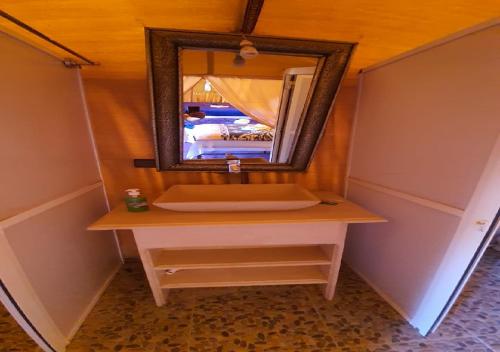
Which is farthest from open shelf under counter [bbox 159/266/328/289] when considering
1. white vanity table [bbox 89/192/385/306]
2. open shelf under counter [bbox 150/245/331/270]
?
open shelf under counter [bbox 150/245/331/270]

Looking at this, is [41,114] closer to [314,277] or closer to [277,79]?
[277,79]

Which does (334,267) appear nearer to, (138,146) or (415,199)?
(415,199)

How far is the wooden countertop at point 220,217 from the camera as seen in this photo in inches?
43.3

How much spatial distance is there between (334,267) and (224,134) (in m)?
1.14

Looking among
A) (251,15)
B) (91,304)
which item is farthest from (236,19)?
(91,304)

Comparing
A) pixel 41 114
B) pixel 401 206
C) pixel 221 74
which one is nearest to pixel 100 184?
pixel 41 114

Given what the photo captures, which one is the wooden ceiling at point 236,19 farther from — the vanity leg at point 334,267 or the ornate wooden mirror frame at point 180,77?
the vanity leg at point 334,267

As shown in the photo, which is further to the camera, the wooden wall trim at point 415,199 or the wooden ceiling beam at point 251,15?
the wooden wall trim at point 415,199

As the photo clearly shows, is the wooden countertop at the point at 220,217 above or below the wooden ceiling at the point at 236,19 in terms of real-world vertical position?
below

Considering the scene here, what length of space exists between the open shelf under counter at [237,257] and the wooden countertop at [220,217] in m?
0.30

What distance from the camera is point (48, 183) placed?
111 cm

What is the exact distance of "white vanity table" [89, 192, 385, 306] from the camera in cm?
116

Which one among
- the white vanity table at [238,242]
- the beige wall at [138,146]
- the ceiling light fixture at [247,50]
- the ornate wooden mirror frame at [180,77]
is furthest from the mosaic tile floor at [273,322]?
the ceiling light fixture at [247,50]

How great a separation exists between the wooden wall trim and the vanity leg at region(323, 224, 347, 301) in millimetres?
388
